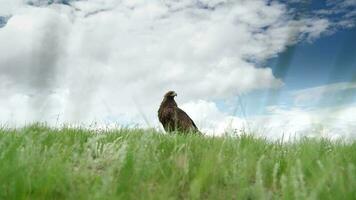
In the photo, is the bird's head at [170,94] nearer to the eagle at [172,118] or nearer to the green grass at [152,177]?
the eagle at [172,118]

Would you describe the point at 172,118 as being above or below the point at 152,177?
above

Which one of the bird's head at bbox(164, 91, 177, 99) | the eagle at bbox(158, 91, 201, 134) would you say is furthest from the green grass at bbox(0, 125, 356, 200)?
the bird's head at bbox(164, 91, 177, 99)

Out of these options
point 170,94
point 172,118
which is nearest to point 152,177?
point 172,118

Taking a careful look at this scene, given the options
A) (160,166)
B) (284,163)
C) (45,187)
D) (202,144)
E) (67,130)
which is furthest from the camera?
(67,130)

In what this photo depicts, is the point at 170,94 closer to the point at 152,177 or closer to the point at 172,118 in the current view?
the point at 172,118

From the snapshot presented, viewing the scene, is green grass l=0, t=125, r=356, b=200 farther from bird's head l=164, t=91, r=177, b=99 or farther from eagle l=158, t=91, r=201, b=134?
bird's head l=164, t=91, r=177, b=99

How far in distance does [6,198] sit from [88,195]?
1.81 ft

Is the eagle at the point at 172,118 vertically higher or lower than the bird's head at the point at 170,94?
lower

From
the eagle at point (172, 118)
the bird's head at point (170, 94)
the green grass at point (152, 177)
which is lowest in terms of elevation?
the green grass at point (152, 177)

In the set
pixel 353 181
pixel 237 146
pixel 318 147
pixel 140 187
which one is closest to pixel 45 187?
pixel 140 187

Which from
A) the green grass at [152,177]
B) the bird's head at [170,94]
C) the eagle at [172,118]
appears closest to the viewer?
the green grass at [152,177]

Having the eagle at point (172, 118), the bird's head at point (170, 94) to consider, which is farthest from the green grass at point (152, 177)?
the bird's head at point (170, 94)

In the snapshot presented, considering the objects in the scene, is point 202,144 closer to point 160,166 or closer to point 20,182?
point 160,166

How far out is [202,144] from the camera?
604 cm
